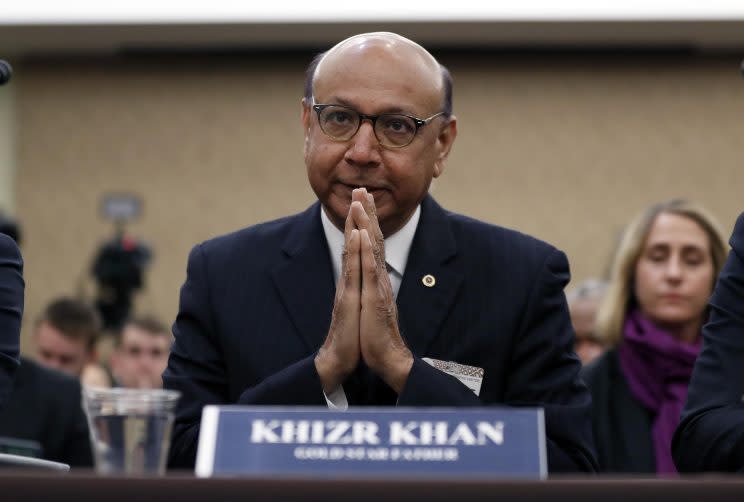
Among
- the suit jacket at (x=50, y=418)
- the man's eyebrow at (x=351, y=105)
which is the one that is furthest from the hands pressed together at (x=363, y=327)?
the suit jacket at (x=50, y=418)

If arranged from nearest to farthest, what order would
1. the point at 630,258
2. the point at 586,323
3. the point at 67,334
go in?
the point at 630,258
the point at 586,323
the point at 67,334

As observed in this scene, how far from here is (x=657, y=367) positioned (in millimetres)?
3281

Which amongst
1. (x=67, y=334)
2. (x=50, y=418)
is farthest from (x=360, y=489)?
(x=67, y=334)

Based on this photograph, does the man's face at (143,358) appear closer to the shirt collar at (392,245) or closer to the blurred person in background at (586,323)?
the blurred person in background at (586,323)

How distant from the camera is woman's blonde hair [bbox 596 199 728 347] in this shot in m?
3.35

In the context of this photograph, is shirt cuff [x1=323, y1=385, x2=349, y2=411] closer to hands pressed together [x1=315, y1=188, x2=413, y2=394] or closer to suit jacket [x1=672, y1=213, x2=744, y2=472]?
hands pressed together [x1=315, y1=188, x2=413, y2=394]

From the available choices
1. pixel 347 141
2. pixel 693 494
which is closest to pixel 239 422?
pixel 693 494

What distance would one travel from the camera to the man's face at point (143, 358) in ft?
18.0

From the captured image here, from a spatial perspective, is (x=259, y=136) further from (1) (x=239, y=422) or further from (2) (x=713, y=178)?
(1) (x=239, y=422)

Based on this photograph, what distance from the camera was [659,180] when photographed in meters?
8.06

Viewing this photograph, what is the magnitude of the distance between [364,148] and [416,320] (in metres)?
0.30

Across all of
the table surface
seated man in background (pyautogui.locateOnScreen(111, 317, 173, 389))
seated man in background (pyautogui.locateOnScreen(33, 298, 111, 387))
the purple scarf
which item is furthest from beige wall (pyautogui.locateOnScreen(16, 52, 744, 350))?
the table surface

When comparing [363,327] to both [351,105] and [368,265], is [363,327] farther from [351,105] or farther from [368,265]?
[351,105]

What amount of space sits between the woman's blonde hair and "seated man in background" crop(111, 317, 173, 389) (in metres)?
2.57
